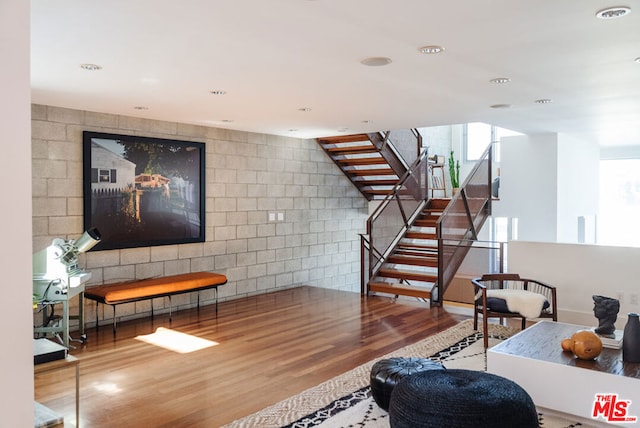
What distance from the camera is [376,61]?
373cm

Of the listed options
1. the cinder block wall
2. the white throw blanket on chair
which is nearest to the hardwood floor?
the cinder block wall

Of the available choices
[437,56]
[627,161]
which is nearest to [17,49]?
[437,56]

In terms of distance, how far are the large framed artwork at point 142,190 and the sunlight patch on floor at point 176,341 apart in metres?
1.25

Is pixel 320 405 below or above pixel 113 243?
below

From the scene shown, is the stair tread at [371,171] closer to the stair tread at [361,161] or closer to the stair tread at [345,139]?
the stair tread at [361,161]

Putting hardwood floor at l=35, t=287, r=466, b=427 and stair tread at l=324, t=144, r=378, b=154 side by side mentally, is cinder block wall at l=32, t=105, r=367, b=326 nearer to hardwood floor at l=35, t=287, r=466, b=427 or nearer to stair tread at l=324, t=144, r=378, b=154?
stair tread at l=324, t=144, r=378, b=154

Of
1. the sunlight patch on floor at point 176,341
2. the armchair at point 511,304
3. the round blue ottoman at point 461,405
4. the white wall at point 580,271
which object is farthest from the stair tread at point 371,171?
the round blue ottoman at point 461,405

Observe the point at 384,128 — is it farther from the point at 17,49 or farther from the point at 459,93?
the point at 17,49

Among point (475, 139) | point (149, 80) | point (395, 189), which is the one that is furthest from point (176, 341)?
point (475, 139)

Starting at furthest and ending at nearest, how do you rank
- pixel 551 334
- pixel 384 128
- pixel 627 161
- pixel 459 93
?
pixel 627 161 < pixel 384 128 < pixel 459 93 < pixel 551 334

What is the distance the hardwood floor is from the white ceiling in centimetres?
250

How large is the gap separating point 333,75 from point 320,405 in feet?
8.52

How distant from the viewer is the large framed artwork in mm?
5793

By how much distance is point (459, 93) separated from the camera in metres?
4.89
